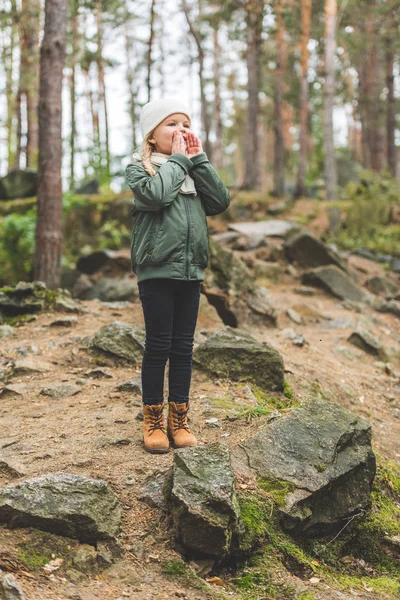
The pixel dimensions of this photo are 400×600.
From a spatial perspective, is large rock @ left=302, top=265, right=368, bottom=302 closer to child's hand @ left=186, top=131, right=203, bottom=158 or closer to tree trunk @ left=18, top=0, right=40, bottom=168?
child's hand @ left=186, top=131, right=203, bottom=158

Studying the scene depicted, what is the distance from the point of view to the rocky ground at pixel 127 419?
9.40ft

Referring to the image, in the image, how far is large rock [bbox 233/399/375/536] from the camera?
356 cm

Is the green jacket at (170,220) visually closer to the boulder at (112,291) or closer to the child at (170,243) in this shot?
the child at (170,243)

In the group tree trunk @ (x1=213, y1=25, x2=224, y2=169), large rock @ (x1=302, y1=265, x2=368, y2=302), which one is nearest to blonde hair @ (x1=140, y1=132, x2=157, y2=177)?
large rock @ (x1=302, y1=265, x2=368, y2=302)

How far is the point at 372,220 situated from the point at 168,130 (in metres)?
11.8

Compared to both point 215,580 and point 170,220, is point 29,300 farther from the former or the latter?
point 215,580

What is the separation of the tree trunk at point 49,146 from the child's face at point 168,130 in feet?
16.9

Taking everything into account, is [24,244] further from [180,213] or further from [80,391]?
[180,213]

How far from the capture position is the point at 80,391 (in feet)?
16.8

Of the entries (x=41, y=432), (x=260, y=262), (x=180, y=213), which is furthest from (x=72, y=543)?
(x=260, y=262)

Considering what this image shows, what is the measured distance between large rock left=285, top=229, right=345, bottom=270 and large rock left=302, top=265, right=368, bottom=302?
669mm

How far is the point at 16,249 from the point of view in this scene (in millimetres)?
10672

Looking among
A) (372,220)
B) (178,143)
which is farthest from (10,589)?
(372,220)

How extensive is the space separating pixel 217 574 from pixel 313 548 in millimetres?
714
